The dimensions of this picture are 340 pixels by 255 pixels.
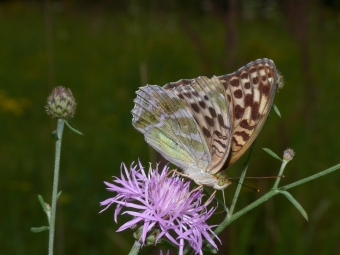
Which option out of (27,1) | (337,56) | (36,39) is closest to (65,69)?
(36,39)

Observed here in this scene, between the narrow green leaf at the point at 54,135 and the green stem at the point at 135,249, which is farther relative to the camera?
the narrow green leaf at the point at 54,135

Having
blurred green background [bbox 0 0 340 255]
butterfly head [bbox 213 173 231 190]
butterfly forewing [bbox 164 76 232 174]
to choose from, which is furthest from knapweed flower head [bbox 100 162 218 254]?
blurred green background [bbox 0 0 340 255]

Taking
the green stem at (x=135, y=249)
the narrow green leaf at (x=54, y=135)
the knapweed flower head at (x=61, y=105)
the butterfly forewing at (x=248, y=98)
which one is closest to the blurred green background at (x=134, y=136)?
the butterfly forewing at (x=248, y=98)

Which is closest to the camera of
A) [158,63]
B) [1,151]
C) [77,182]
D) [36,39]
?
[77,182]

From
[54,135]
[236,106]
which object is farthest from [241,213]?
[54,135]

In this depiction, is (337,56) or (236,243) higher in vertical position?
(337,56)

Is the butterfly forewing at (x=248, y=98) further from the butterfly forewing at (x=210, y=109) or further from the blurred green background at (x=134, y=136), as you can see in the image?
the blurred green background at (x=134, y=136)

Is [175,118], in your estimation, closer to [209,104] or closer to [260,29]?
[209,104]
